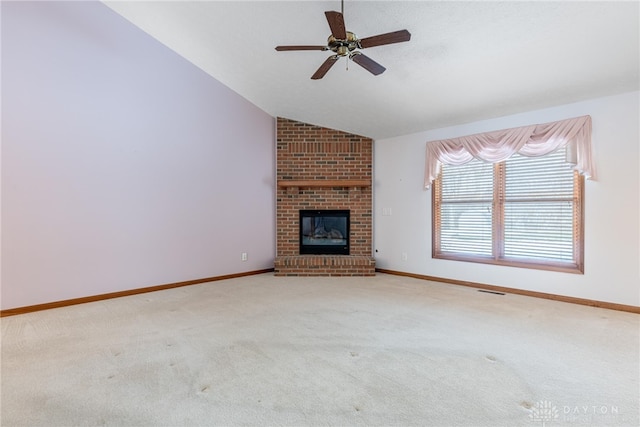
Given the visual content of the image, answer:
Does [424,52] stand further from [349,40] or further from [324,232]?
[324,232]

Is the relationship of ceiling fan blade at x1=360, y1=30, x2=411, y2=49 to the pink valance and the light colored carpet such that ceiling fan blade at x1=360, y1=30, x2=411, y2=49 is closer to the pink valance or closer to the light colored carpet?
the light colored carpet

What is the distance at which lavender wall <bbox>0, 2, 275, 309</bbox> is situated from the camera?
2.95 m

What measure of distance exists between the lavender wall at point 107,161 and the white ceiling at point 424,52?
492 mm

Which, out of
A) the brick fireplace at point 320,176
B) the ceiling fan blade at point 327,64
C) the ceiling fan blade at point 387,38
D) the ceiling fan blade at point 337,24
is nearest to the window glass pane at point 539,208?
the brick fireplace at point 320,176

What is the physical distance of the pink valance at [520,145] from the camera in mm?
3170

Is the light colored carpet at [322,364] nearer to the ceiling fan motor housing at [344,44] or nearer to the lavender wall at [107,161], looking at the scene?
the lavender wall at [107,161]

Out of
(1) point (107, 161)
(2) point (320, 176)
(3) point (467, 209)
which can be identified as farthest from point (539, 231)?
(1) point (107, 161)

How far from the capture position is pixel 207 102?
432cm

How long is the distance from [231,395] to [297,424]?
0.44 m

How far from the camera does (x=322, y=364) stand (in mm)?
1954

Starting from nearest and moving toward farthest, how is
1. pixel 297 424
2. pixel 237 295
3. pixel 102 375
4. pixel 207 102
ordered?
pixel 297 424, pixel 102 375, pixel 237 295, pixel 207 102

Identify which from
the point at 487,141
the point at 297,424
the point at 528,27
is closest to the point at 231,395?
the point at 297,424

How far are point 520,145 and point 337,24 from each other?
280 centimetres

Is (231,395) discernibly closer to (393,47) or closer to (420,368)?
(420,368)
